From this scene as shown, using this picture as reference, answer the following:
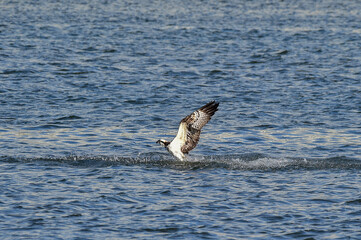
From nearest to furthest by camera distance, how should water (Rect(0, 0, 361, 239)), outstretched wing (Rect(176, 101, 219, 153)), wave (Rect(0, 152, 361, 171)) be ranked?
water (Rect(0, 0, 361, 239)) < outstretched wing (Rect(176, 101, 219, 153)) < wave (Rect(0, 152, 361, 171))

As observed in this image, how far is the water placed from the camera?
13.2 m

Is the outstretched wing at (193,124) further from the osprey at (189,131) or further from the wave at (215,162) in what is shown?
the wave at (215,162)

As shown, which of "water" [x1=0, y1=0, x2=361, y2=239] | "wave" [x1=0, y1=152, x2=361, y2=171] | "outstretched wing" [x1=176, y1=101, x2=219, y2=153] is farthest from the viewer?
"wave" [x1=0, y1=152, x2=361, y2=171]

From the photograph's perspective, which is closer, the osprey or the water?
the water

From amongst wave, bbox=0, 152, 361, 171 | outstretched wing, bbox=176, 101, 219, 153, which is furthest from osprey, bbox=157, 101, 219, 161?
wave, bbox=0, 152, 361, 171

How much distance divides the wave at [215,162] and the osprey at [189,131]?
39 cm

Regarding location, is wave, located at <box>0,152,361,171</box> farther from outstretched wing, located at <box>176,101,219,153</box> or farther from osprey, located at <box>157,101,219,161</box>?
outstretched wing, located at <box>176,101,219,153</box>

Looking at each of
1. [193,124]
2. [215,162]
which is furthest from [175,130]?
[193,124]

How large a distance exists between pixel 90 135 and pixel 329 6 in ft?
119

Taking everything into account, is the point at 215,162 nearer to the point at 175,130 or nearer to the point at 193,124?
the point at 193,124

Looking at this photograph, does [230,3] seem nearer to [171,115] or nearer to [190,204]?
[171,115]

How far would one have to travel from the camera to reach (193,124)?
16.4 meters

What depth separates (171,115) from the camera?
72.3ft

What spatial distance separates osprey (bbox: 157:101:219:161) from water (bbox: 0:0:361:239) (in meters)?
0.43
